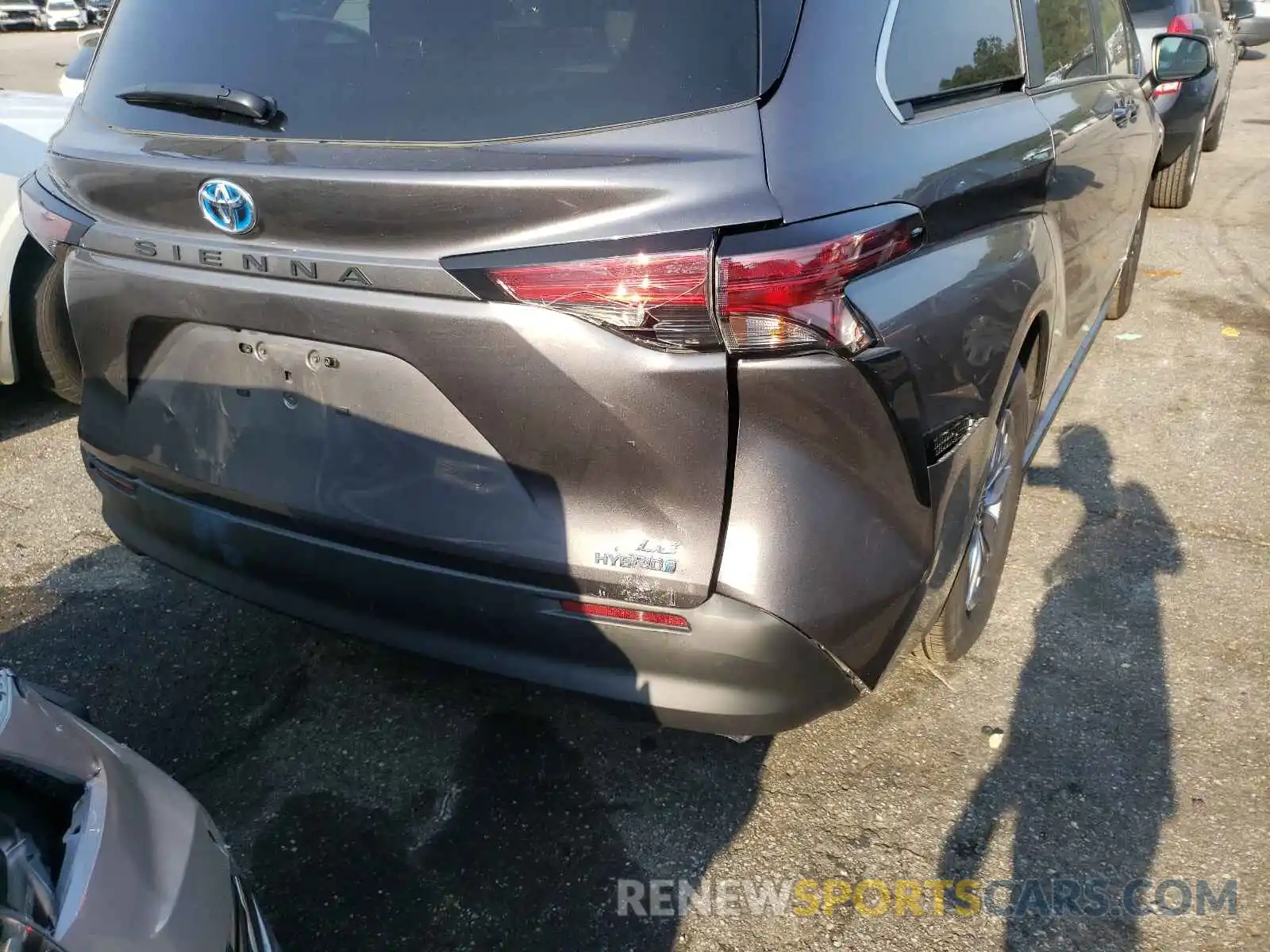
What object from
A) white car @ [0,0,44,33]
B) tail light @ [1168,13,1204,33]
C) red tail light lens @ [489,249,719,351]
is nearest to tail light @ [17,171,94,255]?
red tail light lens @ [489,249,719,351]

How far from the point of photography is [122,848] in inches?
53.3

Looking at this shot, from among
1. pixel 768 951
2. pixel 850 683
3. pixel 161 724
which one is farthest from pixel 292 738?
pixel 850 683

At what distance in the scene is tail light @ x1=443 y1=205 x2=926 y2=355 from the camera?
5.33ft

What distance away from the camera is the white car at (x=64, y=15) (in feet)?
102

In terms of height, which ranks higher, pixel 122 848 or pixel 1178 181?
pixel 122 848

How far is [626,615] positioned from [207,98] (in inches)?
48.7

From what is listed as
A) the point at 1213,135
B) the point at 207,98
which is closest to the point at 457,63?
the point at 207,98

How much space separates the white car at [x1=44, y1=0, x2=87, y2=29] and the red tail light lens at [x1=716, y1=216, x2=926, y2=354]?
→ 36.3 m

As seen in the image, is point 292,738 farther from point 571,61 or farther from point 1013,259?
point 1013,259

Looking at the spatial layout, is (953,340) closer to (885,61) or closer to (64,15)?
(885,61)

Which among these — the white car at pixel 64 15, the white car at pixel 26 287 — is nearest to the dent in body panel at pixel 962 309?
the white car at pixel 26 287

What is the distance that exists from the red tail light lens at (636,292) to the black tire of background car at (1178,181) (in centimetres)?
689

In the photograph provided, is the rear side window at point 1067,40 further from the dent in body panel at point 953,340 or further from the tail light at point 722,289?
the tail light at point 722,289

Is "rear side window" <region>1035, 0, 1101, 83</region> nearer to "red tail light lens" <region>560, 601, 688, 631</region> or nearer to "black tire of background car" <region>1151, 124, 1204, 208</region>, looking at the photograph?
"red tail light lens" <region>560, 601, 688, 631</region>
